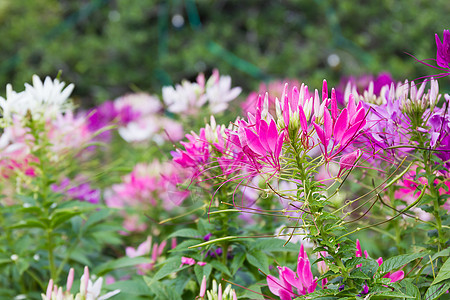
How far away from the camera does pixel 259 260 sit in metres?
0.73

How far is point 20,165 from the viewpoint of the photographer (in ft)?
3.78

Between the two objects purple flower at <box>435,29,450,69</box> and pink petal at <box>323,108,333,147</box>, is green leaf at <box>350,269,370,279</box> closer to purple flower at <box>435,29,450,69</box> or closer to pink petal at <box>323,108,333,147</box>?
pink petal at <box>323,108,333,147</box>

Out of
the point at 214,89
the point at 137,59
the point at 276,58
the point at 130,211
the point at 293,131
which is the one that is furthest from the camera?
the point at 137,59

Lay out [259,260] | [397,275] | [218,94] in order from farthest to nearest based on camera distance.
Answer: [218,94]
[259,260]
[397,275]

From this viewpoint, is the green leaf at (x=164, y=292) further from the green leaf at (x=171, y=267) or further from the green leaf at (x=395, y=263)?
the green leaf at (x=395, y=263)

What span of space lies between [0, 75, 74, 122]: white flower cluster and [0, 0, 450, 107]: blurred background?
2695mm

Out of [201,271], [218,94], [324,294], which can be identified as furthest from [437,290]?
[218,94]

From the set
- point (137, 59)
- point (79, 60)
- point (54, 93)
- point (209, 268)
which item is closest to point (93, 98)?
point (79, 60)

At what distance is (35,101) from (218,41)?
3185 mm

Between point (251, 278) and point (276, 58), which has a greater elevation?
point (276, 58)

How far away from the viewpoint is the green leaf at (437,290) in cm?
54

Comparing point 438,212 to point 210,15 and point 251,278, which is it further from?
point 210,15

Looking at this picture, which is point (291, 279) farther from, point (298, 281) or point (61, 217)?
point (61, 217)

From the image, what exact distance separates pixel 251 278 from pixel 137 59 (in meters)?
3.46
